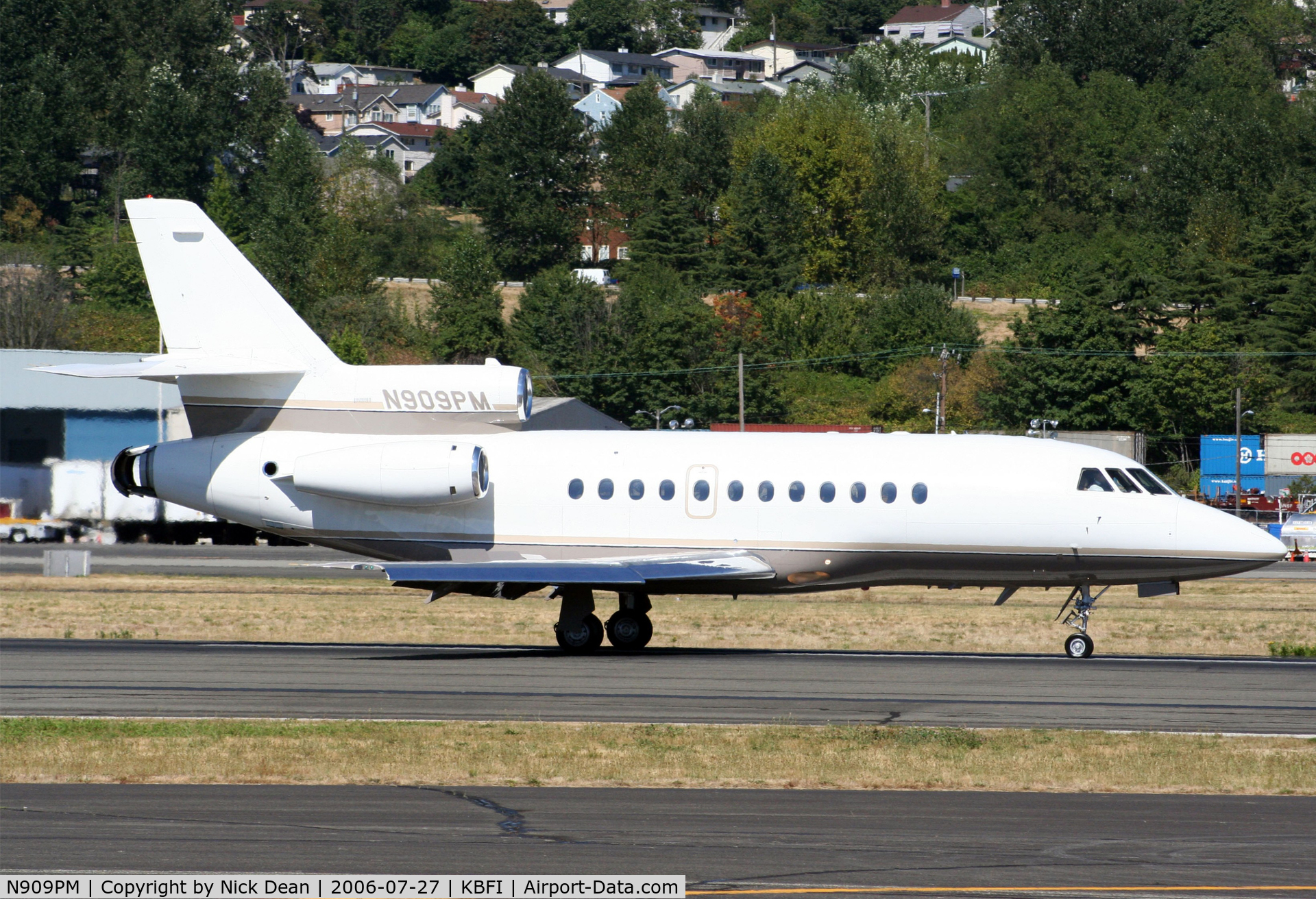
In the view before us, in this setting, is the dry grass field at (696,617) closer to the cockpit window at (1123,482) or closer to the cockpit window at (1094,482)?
the cockpit window at (1123,482)

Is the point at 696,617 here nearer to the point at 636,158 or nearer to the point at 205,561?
the point at 205,561

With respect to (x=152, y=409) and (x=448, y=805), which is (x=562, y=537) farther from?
(x=152, y=409)

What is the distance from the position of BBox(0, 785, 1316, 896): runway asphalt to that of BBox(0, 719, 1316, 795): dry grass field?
0.57m

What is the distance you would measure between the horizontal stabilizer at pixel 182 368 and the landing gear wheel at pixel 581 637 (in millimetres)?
6290

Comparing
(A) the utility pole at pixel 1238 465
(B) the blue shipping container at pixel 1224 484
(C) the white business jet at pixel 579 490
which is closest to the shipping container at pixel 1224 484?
(B) the blue shipping container at pixel 1224 484

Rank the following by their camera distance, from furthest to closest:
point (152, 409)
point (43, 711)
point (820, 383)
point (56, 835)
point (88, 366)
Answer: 1. point (820, 383)
2. point (152, 409)
3. point (88, 366)
4. point (43, 711)
5. point (56, 835)

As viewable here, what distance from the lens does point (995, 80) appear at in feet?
477

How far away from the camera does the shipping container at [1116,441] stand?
7081 cm

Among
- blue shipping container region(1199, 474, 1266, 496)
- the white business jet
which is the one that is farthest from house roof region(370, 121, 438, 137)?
the white business jet

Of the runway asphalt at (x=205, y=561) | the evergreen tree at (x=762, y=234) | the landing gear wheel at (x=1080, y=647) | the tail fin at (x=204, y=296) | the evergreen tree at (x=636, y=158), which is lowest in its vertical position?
the runway asphalt at (x=205, y=561)

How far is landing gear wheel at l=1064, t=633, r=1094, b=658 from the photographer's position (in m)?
24.8

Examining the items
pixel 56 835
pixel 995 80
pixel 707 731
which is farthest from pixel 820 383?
pixel 56 835

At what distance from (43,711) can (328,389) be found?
9.18 metres

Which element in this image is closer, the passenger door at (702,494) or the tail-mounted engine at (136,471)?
the passenger door at (702,494)
